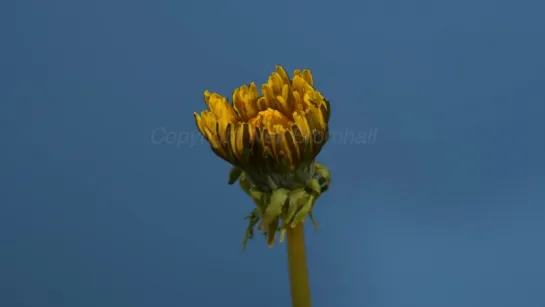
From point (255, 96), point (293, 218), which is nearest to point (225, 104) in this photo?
point (255, 96)

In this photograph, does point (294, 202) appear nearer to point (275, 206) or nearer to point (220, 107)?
point (275, 206)

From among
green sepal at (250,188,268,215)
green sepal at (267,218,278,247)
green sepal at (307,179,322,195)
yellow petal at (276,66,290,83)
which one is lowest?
green sepal at (267,218,278,247)

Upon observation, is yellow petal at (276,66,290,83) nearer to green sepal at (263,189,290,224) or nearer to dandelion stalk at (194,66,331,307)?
dandelion stalk at (194,66,331,307)

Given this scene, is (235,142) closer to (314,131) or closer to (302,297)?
(314,131)

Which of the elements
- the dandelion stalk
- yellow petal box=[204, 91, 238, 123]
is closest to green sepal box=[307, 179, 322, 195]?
the dandelion stalk

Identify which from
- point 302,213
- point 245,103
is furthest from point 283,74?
point 302,213

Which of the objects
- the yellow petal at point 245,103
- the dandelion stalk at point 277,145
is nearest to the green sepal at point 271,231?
the dandelion stalk at point 277,145
